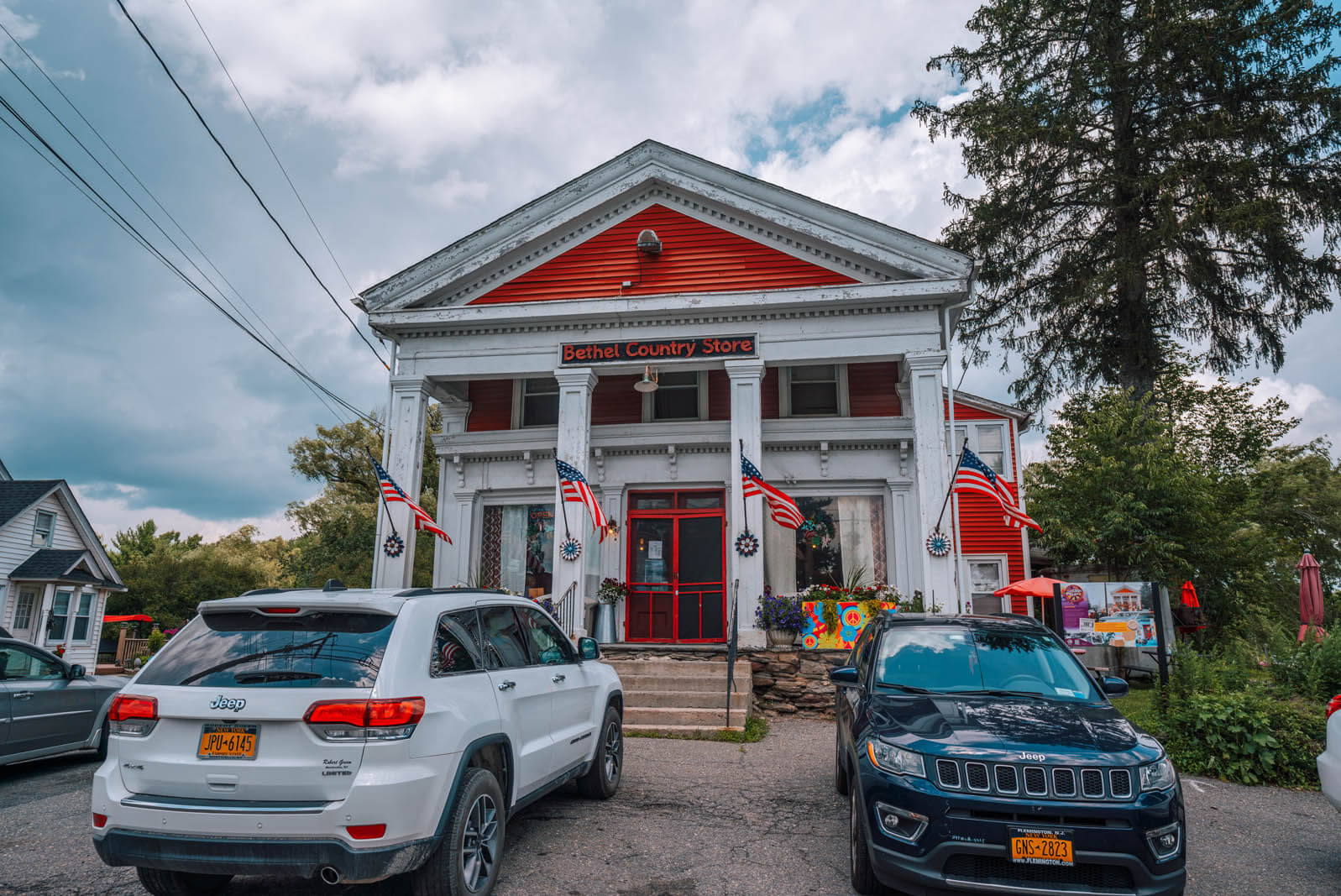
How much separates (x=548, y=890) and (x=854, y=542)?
11444mm

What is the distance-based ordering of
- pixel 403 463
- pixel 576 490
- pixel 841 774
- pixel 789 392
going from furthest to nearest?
1. pixel 789 392
2. pixel 403 463
3. pixel 576 490
4. pixel 841 774

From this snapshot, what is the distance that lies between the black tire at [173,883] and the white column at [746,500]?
9258 millimetres

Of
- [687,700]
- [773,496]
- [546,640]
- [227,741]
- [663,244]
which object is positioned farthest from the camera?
[663,244]

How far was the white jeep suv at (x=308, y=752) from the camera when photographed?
12.0 feet

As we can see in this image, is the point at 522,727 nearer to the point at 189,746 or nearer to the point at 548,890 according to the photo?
the point at 548,890

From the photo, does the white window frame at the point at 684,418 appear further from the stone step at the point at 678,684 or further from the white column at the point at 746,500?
the stone step at the point at 678,684

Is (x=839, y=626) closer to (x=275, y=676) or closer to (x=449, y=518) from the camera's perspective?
(x=449, y=518)

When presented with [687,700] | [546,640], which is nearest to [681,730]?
[687,700]

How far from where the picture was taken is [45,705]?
8.13m

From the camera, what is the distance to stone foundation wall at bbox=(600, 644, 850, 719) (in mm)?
12258

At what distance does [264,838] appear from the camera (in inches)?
144

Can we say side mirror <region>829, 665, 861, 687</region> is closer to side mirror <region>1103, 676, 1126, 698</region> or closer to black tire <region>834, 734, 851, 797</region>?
black tire <region>834, 734, 851, 797</region>

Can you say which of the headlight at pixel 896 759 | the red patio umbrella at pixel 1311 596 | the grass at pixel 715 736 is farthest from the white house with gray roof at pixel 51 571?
the red patio umbrella at pixel 1311 596

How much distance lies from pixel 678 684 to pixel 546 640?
6.21 meters
